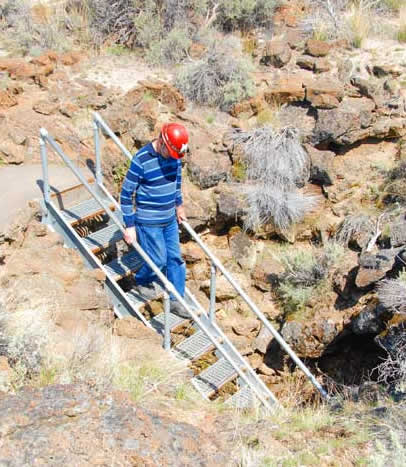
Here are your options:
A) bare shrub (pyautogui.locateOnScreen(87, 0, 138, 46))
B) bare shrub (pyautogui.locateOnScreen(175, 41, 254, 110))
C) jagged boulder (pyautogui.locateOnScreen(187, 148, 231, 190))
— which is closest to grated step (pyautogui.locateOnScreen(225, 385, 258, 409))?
jagged boulder (pyautogui.locateOnScreen(187, 148, 231, 190))

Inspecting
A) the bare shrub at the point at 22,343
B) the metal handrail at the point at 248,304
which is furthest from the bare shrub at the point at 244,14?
the bare shrub at the point at 22,343

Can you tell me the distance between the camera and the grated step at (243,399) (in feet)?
18.1

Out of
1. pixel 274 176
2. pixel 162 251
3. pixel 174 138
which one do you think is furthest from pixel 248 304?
pixel 274 176

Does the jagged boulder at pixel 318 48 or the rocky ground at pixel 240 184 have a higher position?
the jagged boulder at pixel 318 48

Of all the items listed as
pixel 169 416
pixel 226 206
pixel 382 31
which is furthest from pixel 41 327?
pixel 382 31

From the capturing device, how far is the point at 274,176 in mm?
9008

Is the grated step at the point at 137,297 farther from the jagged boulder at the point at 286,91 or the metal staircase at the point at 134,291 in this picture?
the jagged boulder at the point at 286,91

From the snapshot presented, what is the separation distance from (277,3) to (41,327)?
30.5ft

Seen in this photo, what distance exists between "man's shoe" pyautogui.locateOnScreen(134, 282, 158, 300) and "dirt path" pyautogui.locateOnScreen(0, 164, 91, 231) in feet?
5.25

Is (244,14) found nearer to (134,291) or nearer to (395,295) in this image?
(134,291)

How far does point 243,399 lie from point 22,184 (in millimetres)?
3757

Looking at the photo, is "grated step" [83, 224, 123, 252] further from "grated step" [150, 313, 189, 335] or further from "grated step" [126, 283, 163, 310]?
"grated step" [150, 313, 189, 335]

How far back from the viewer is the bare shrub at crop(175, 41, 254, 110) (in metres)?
9.99

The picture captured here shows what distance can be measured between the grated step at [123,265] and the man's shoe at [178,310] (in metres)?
0.57
